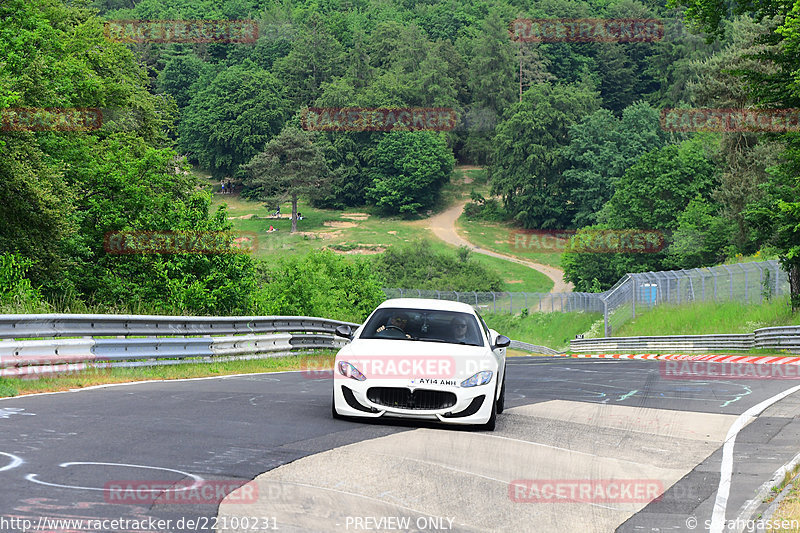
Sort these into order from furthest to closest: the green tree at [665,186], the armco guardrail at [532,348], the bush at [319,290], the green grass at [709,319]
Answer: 1. the green tree at [665,186]
2. the armco guardrail at [532,348]
3. the bush at [319,290]
4. the green grass at [709,319]

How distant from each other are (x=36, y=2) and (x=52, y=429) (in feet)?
119

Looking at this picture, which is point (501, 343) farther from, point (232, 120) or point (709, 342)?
point (232, 120)

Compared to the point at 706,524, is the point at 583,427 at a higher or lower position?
lower

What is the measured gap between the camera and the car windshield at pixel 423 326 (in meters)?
11.8

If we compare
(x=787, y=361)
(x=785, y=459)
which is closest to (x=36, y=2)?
(x=787, y=361)

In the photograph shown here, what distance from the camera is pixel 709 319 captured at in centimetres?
4462

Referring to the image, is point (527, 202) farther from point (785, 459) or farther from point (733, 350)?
point (785, 459)

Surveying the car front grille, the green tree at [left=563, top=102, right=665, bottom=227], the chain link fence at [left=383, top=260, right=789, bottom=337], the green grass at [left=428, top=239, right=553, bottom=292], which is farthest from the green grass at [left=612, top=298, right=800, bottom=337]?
the green tree at [left=563, top=102, right=665, bottom=227]

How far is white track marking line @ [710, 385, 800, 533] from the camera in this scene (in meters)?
7.11

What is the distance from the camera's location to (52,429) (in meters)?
9.10

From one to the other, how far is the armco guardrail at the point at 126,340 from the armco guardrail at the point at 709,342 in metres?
16.0

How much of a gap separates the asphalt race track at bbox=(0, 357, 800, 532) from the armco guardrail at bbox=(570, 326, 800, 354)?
18157mm

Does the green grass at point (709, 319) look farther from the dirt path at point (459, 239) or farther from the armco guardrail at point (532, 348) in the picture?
the dirt path at point (459, 239)

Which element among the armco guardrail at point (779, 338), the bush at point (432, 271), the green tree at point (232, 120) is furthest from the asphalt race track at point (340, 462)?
the green tree at point (232, 120)
